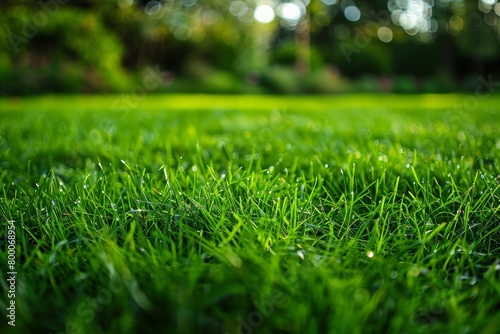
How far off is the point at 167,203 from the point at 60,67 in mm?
11417

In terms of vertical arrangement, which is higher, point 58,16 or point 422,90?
point 58,16

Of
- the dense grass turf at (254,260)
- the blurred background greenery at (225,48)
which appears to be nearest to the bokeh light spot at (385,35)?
the blurred background greenery at (225,48)

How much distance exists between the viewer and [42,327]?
0.75 metres

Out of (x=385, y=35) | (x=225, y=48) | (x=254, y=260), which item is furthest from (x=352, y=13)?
(x=254, y=260)

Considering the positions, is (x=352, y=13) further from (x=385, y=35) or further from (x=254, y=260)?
(x=254, y=260)

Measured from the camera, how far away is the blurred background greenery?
11297 mm

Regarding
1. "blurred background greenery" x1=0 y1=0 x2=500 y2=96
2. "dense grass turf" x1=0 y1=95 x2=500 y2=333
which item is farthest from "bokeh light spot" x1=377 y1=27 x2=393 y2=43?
"dense grass turf" x1=0 y1=95 x2=500 y2=333

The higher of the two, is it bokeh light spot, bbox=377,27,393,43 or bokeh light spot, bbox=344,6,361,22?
bokeh light spot, bbox=344,6,361,22

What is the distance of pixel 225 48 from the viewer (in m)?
18.3

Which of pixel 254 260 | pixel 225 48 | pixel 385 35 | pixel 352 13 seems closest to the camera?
pixel 254 260

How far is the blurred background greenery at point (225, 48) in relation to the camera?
11297mm

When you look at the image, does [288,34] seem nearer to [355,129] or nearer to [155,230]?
[355,129]

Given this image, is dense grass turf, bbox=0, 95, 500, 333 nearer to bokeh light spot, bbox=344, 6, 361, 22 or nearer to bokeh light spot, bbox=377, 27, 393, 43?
bokeh light spot, bbox=377, 27, 393, 43

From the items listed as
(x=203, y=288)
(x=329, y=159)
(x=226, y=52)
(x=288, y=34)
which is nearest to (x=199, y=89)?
(x=226, y=52)
